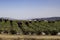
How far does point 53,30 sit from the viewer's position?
3559 centimetres

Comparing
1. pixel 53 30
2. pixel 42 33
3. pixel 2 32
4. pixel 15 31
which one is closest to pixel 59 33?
pixel 53 30

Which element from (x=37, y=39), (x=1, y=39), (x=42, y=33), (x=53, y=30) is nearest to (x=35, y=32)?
(x=42, y=33)

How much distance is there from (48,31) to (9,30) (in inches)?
347

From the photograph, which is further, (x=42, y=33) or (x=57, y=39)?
(x=42, y=33)

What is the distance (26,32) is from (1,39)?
8344 mm

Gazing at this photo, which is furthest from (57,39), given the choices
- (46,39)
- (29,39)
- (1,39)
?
(1,39)

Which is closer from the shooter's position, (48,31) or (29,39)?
(29,39)

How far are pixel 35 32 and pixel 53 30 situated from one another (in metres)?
4.18

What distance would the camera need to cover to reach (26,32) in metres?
34.9

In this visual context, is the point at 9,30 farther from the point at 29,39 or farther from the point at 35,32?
the point at 29,39

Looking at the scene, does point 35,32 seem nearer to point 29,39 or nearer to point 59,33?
point 59,33

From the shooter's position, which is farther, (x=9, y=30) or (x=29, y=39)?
(x=9, y=30)

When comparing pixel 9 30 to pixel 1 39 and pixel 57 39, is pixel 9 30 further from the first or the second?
pixel 57 39

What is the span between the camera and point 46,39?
28.1 m
